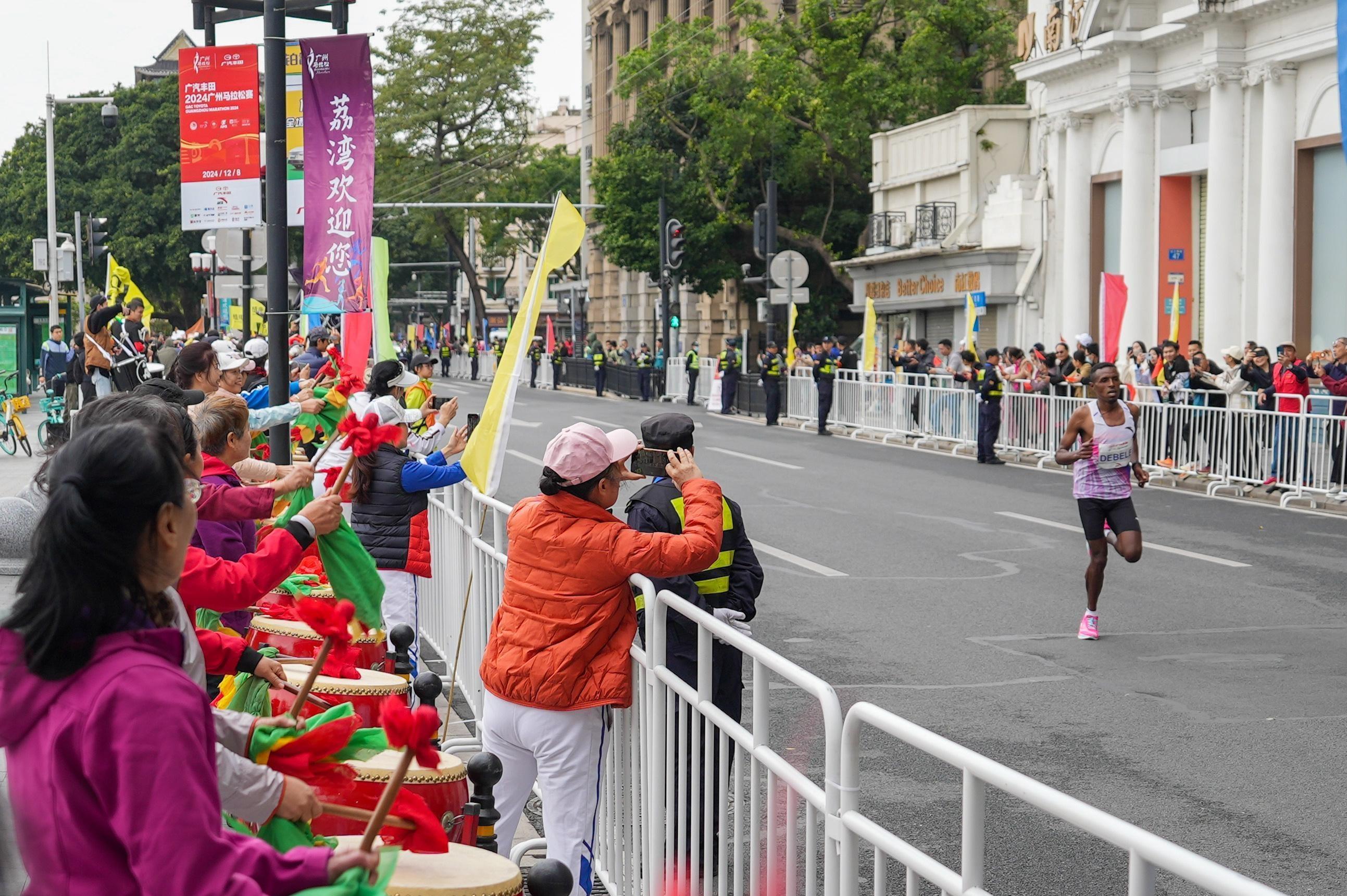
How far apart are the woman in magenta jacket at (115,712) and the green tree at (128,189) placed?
66.3 metres

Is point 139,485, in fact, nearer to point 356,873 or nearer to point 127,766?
point 127,766

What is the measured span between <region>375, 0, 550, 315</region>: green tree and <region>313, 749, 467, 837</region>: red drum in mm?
63875

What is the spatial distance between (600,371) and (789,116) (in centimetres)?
958

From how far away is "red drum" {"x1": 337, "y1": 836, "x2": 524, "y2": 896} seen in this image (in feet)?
12.1

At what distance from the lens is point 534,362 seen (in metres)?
54.1

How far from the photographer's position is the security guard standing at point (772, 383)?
3262cm

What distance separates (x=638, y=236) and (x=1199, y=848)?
48026 millimetres

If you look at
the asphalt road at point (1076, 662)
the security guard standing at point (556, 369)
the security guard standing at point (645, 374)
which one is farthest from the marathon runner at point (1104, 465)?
the security guard standing at point (556, 369)

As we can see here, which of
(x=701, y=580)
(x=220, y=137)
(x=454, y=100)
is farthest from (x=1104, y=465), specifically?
(x=454, y=100)

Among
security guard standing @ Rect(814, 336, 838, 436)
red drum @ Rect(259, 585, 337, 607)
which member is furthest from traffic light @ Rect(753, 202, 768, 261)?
red drum @ Rect(259, 585, 337, 607)

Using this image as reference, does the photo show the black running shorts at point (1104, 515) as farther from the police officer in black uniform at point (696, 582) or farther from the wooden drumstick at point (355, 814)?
the wooden drumstick at point (355, 814)

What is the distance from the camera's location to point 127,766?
2.17m

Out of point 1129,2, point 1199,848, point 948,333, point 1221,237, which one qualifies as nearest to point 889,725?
point 1199,848

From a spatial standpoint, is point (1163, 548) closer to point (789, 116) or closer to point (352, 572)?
point (352, 572)
